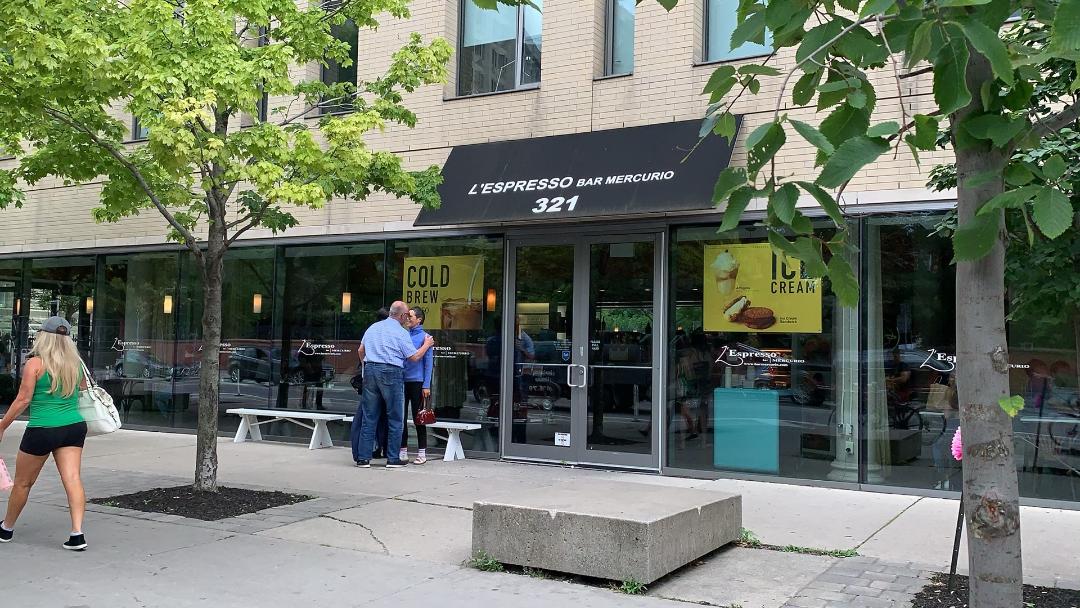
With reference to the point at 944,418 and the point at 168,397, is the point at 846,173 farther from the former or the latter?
the point at 168,397

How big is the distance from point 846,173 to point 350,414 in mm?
10190

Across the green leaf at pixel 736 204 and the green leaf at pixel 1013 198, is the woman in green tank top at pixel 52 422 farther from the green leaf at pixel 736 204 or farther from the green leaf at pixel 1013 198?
the green leaf at pixel 1013 198

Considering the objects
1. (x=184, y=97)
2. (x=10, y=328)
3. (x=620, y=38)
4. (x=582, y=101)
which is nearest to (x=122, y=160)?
(x=184, y=97)

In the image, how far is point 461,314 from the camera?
11.6 metres

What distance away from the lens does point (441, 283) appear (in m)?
11.7

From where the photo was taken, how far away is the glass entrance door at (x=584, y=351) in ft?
33.8

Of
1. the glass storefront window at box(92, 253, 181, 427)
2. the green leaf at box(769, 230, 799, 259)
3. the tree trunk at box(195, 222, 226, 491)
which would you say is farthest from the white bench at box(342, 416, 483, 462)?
the green leaf at box(769, 230, 799, 259)

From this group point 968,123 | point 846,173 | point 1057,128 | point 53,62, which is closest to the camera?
point 846,173

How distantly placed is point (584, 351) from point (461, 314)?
1.86m

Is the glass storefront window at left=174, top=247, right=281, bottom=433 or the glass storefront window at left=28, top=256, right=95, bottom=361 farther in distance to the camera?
the glass storefront window at left=28, top=256, right=95, bottom=361

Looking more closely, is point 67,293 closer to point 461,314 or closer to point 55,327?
point 461,314

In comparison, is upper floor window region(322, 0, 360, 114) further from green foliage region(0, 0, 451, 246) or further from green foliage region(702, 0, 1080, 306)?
green foliage region(702, 0, 1080, 306)

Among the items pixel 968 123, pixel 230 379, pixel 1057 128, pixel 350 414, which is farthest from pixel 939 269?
pixel 230 379

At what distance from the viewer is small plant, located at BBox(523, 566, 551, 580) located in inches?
234
